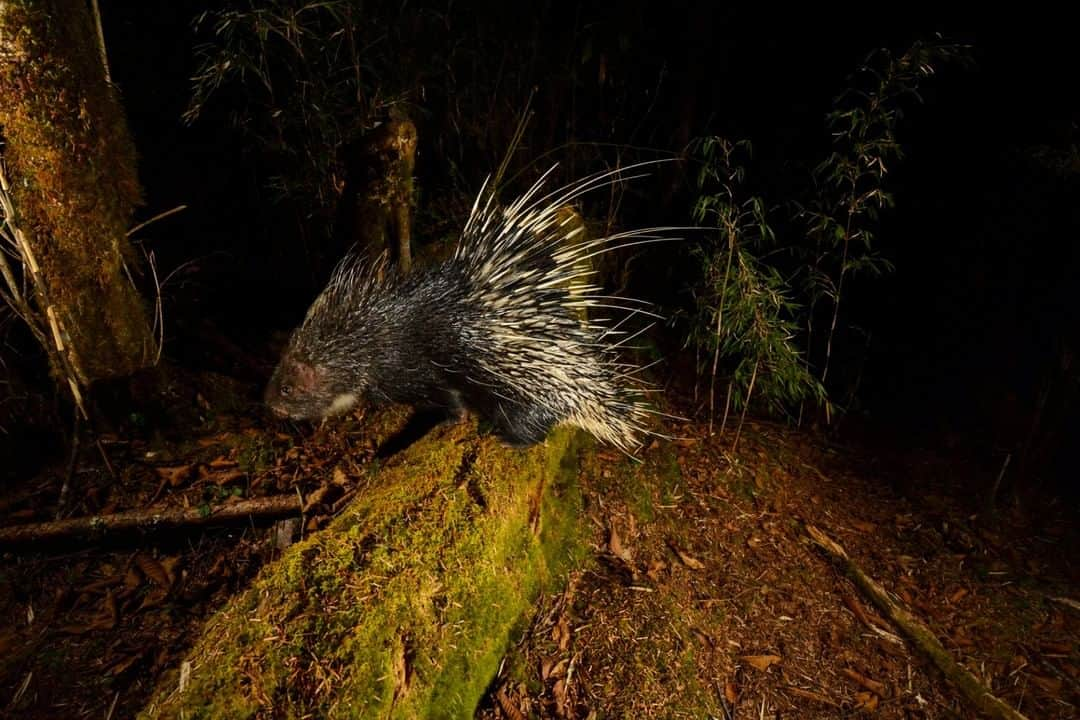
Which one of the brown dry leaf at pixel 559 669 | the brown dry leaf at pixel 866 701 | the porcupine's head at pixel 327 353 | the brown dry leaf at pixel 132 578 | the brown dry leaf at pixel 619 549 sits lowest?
the brown dry leaf at pixel 866 701

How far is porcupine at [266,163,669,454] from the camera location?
327 cm

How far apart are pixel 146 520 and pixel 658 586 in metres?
2.90

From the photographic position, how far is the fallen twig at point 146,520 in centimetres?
264

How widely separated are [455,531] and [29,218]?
8.53ft

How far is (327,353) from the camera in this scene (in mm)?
3357

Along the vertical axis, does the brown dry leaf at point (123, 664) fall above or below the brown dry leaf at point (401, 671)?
below

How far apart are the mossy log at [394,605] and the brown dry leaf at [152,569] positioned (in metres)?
1.00

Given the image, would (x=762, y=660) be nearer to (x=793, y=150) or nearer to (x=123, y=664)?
(x=123, y=664)

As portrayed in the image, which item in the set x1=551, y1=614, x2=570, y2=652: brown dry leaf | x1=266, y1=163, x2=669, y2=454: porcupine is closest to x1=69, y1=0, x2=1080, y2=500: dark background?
x1=266, y1=163, x2=669, y2=454: porcupine

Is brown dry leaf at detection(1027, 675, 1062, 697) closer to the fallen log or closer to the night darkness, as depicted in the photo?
the night darkness

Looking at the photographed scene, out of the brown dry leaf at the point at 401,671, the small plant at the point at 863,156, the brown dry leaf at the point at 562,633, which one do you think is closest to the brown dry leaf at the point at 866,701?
the brown dry leaf at the point at 562,633

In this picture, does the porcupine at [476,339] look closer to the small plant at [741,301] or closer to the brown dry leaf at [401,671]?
the small plant at [741,301]

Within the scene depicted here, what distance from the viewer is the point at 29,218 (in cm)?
264

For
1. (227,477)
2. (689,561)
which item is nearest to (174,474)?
(227,477)
